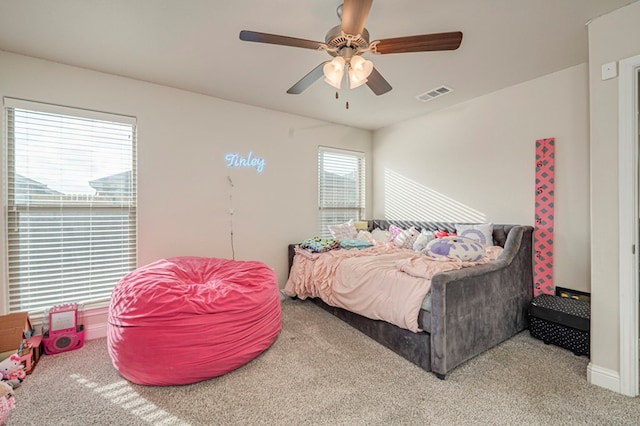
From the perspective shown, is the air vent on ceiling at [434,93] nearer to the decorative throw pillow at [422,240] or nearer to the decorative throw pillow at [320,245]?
the decorative throw pillow at [422,240]

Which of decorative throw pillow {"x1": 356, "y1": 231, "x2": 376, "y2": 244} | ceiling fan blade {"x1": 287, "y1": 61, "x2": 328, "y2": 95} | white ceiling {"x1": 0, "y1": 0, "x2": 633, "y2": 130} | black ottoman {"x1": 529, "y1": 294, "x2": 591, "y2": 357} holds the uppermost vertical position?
white ceiling {"x1": 0, "y1": 0, "x2": 633, "y2": 130}

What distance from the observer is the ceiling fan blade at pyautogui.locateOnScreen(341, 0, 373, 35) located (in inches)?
51.4

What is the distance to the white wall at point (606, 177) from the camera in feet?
5.90

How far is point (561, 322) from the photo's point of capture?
2.29 meters

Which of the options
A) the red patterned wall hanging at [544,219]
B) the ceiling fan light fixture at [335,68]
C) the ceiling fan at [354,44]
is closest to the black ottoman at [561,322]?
the red patterned wall hanging at [544,219]

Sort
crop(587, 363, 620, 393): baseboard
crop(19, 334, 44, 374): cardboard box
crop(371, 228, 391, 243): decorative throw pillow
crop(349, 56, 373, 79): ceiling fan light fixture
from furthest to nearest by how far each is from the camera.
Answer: crop(371, 228, 391, 243): decorative throw pillow, crop(19, 334, 44, 374): cardboard box, crop(587, 363, 620, 393): baseboard, crop(349, 56, 373, 79): ceiling fan light fixture

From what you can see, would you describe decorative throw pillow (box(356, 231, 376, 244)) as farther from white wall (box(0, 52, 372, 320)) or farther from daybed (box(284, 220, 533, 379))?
daybed (box(284, 220, 533, 379))

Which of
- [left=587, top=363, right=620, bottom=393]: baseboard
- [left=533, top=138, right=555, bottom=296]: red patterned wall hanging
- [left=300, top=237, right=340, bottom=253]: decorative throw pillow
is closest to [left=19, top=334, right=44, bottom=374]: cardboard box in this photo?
[left=300, top=237, right=340, bottom=253]: decorative throw pillow

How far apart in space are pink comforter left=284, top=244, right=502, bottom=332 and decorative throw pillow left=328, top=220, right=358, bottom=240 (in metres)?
0.49

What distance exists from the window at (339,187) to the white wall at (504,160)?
0.56 m

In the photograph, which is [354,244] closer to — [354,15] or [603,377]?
[603,377]

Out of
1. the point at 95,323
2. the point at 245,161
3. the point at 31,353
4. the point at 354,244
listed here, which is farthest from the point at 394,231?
the point at 31,353

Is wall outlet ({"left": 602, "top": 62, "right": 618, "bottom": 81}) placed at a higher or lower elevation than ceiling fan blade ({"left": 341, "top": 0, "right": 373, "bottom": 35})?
lower

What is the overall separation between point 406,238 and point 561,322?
1712 mm
